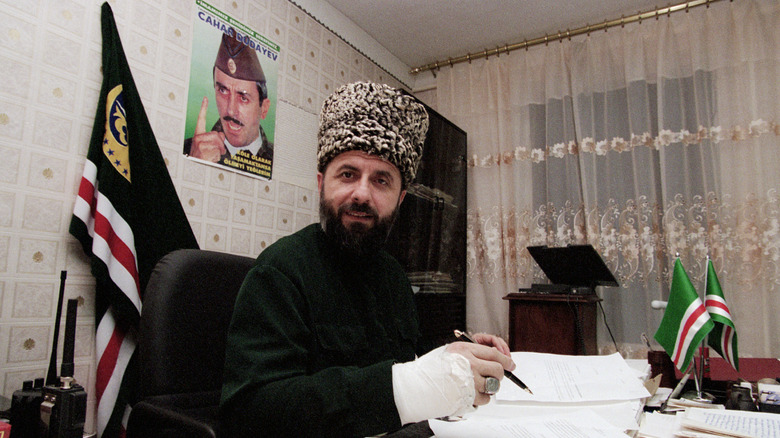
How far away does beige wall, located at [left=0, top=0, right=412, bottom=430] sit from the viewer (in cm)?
139

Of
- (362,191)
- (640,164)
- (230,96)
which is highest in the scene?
(230,96)

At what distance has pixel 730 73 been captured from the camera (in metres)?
2.47

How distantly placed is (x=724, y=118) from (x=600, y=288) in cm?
111

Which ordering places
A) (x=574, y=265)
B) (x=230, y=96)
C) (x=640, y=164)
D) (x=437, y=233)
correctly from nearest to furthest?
(x=230, y=96), (x=574, y=265), (x=640, y=164), (x=437, y=233)

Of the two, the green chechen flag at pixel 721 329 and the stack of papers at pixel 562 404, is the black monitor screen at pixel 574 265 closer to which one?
the green chechen flag at pixel 721 329

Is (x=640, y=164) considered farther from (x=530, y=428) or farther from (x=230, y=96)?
(x=530, y=428)

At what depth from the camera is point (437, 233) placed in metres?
2.82

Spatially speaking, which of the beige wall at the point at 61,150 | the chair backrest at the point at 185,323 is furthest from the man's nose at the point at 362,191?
the beige wall at the point at 61,150

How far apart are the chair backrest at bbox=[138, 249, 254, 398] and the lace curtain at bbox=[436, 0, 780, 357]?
6.98 ft

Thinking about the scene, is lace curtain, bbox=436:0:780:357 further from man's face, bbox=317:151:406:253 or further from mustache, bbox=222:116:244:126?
man's face, bbox=317:151:406:253

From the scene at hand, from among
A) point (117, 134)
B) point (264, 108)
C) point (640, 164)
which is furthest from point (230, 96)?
point (640, 164)

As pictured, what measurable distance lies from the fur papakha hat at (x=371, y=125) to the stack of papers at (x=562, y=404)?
536 mm

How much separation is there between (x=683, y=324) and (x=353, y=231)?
0.79m

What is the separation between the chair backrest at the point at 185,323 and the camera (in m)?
0.93
